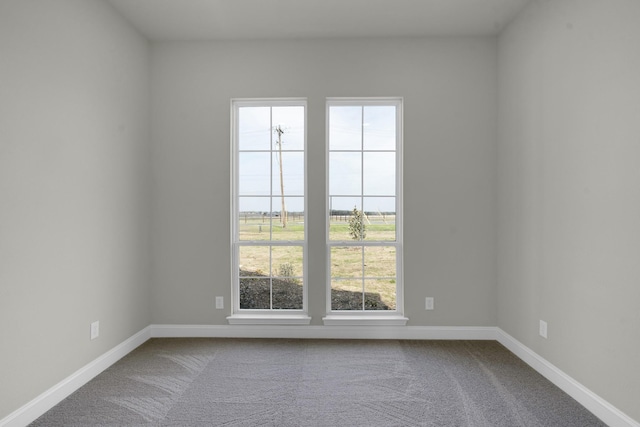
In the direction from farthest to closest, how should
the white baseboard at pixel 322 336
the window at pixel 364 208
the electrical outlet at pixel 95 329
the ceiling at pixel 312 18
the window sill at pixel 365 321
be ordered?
the window at pixel 364 208 < the window sill at pixel 365 321 < the ceiling at pixel 312 18 < the electrical outlet at pixel 95 329 < the white baseboard at pixel 322 336

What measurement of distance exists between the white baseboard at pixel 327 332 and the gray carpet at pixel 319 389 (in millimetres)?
150

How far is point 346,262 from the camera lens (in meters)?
3.84

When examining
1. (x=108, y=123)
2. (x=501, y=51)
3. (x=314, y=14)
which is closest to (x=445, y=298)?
(x=501, y=51)

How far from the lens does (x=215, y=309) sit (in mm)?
3801

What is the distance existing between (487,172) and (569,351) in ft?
5.63

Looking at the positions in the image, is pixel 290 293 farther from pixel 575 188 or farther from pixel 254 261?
pixel 575 188

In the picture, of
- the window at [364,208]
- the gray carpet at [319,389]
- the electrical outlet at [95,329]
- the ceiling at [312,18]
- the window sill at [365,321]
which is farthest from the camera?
the window at [364,208]

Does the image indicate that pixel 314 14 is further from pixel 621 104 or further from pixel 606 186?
pixel 606 186

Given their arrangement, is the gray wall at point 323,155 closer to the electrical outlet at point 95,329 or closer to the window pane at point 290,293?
the window pane at point 290,293

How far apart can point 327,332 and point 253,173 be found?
1746 mm

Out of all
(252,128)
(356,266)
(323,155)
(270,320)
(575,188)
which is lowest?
(270,320)

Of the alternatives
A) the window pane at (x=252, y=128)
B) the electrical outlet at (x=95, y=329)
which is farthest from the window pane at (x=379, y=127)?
the electrical outlet at (x=95, y=329)

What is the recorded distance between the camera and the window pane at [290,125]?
12.6ft

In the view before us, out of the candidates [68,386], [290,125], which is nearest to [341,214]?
[290,125]
